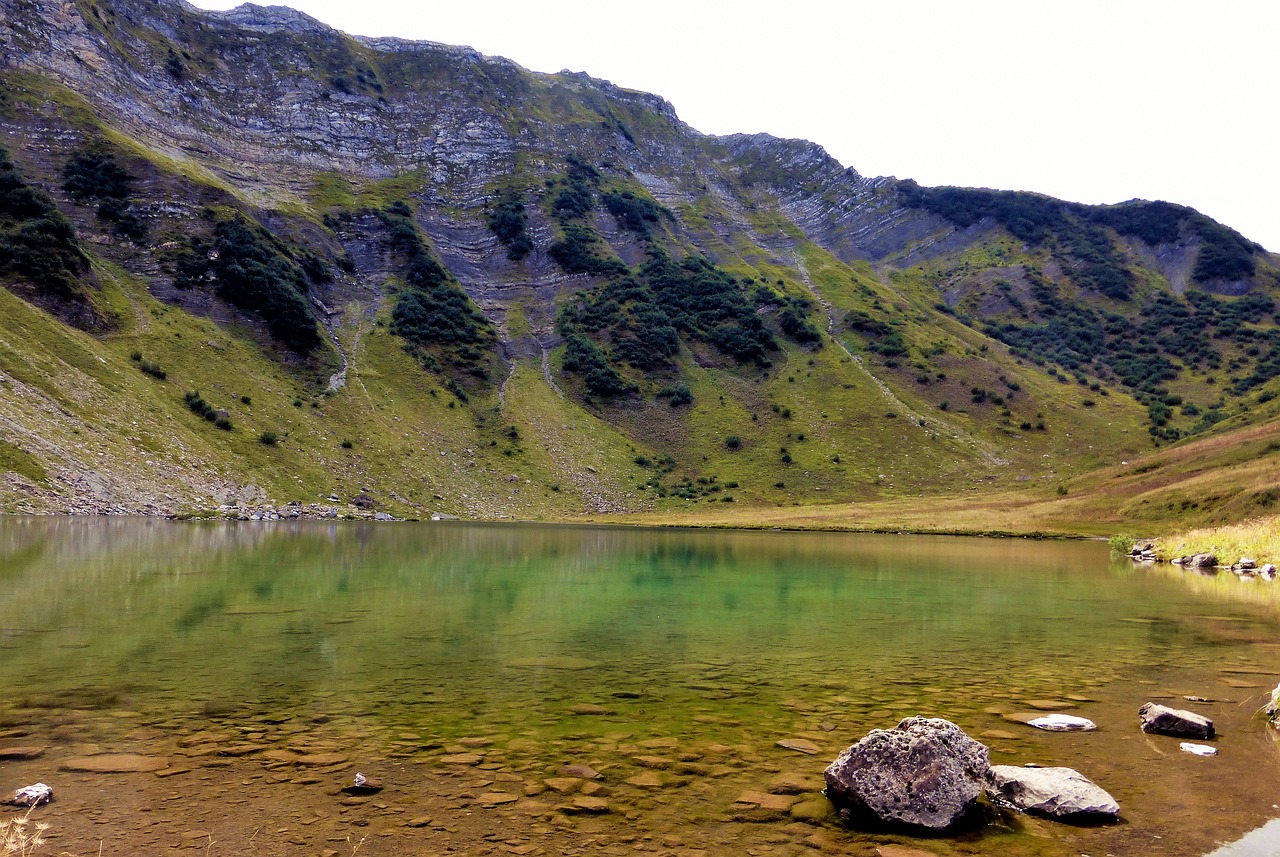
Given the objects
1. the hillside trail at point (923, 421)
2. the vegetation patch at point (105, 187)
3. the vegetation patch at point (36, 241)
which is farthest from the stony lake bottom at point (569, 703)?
the vegetation patch at point (105, 187)

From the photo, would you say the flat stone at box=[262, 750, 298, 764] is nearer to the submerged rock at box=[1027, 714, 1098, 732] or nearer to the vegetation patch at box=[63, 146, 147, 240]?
the submerged rock at box=[1027, 714, 1098, 732]

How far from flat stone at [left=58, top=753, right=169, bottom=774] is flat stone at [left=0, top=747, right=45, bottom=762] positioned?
0.52 m

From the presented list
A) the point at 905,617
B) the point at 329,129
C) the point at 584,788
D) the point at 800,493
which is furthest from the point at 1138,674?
the point at 329,129

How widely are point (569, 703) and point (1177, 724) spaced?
1051 cm

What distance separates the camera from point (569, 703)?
14227 mm

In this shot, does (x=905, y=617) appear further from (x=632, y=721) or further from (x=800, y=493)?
(x=800, y=493)

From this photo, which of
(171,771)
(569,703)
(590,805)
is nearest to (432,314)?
(569,703)

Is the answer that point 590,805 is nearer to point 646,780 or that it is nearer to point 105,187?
point 646,780

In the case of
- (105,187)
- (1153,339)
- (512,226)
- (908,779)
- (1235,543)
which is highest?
(512,226)

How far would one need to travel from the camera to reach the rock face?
918 cm

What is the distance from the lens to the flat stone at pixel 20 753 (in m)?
10.4

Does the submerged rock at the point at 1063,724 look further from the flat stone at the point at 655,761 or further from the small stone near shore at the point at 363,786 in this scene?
the small stone near shore at the point at 363,786

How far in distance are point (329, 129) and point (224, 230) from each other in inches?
2553

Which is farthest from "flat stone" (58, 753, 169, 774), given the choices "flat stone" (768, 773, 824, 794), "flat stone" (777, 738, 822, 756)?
"flat stone" (777, 738, 822, 756)
